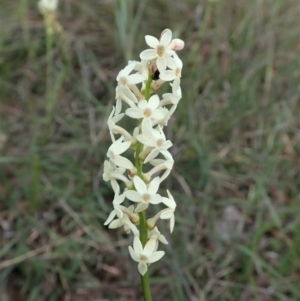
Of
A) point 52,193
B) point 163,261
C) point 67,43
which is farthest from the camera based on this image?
point 67,43

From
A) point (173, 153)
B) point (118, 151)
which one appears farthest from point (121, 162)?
point (173, 153)

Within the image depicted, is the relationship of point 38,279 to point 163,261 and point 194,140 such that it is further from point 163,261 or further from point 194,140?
point 194,140

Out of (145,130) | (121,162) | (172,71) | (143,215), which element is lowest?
(143,215)

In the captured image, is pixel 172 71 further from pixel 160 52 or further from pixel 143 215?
pixel 143 215

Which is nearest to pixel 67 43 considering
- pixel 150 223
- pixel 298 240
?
pixel 298 240

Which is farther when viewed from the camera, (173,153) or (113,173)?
(173,153)

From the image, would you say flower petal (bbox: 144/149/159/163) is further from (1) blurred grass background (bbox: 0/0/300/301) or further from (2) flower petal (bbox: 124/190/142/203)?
(1) blurred grass background (bbox: 0/0/300/301)

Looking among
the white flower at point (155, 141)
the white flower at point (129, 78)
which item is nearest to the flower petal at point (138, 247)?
the white flower at point (155, 141)

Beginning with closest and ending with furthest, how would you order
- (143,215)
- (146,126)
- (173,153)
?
(146,126)
(143,215)
(173,153)
